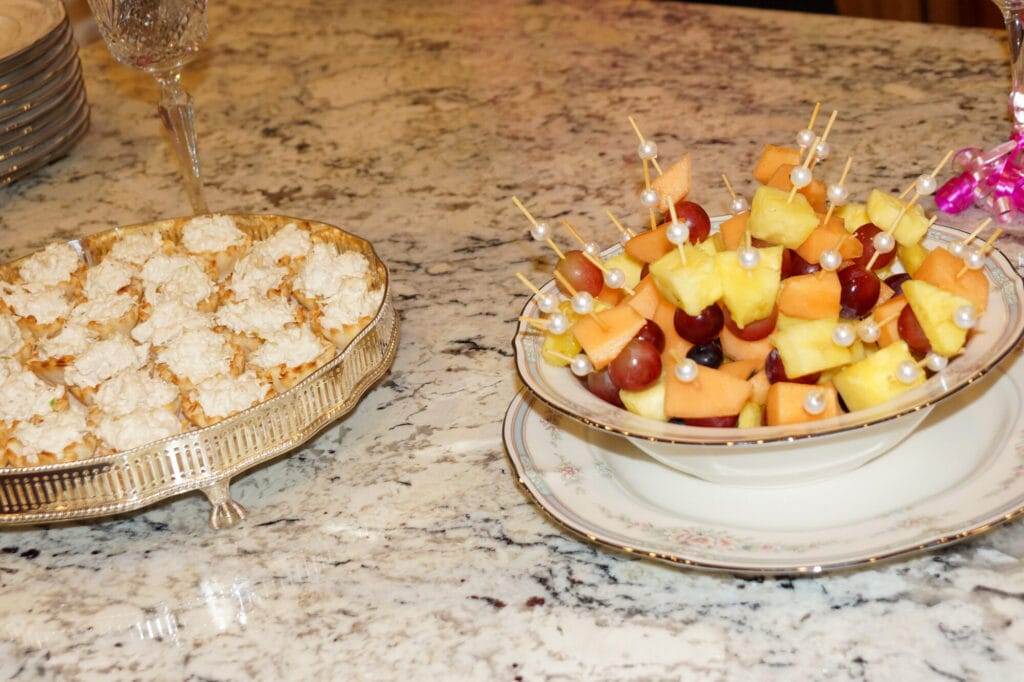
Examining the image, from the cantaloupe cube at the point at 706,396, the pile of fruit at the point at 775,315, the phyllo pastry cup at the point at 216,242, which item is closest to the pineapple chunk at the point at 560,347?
the pile of fruit at the point at 775,315

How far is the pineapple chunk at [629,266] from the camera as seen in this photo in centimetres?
101

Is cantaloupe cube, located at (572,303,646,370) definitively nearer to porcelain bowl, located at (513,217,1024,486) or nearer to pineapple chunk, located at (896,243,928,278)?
porcelain bowl, located at (513,217,1024,486)

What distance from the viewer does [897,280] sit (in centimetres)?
98

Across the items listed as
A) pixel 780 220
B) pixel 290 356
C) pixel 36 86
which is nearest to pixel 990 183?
pixel 780 220

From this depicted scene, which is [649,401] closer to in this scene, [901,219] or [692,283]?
[692,283]

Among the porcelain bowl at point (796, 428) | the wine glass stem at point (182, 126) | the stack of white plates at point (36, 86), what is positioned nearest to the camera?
the porcelain bowl at point (796, 428)

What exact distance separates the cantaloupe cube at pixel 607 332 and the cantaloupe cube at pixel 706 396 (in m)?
0.05

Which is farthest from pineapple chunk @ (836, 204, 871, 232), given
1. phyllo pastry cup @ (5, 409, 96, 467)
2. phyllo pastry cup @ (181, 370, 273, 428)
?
phyllo pastry cup @ (5, 409, 96, 467)

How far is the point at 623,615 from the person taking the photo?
0.88m

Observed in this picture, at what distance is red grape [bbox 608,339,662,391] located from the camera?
87 centimetres

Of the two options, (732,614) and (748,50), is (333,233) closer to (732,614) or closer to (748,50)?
(732,614)

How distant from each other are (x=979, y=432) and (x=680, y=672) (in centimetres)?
32

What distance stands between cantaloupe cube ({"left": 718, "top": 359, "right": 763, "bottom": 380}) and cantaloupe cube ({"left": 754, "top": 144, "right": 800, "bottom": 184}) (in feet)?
0.67

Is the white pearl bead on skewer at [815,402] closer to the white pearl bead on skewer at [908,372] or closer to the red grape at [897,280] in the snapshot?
the white pearl bead on skewer at [908,372]
